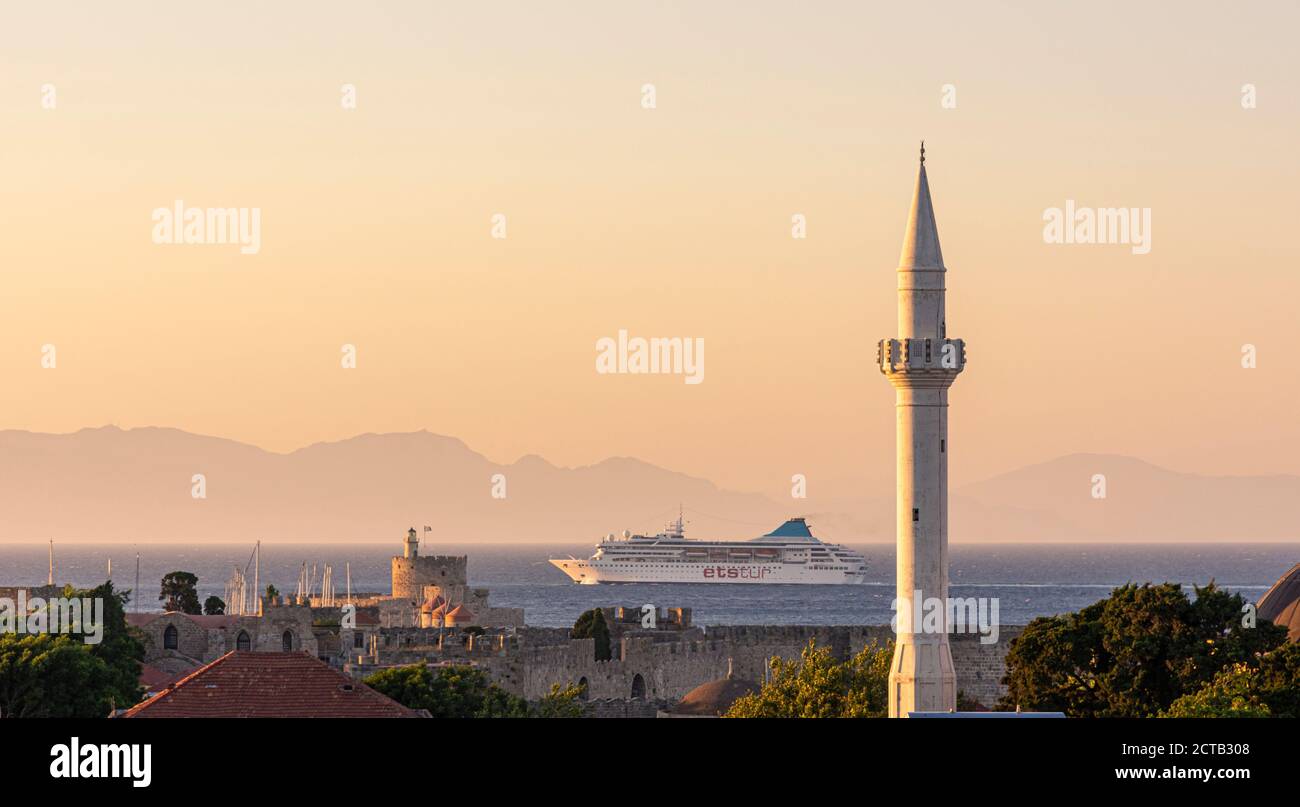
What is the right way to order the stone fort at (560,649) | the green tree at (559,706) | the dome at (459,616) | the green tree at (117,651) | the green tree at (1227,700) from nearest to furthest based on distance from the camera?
the green tree at (1227,700), the green tree at (559,706), the green tree at (117,651), the stone fort at (560,649), the dome at (459,616)

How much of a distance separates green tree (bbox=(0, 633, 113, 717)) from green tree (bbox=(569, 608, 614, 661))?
2933cm

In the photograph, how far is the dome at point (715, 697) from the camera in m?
69.1

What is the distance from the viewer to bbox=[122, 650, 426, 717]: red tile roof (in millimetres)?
43562

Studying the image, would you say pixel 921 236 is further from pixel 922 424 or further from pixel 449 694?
pixel 449 694

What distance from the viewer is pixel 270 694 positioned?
4444cm

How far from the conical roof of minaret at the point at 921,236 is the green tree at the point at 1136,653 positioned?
10736 millimetres

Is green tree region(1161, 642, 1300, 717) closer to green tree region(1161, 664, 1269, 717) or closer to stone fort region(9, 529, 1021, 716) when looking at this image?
green tree region(1161, 664, 1269, 717)

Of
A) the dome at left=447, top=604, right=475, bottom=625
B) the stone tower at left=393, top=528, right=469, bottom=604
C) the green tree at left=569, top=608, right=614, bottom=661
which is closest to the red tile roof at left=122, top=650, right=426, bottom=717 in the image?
the green tree at left=569, top=608, right=614, bottom=661

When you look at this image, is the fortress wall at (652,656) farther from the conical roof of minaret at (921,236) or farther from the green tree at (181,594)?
Result: the green tree at (181,594)

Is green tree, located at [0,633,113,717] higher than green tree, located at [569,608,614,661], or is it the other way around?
green tree, located at [0,633,113,717]

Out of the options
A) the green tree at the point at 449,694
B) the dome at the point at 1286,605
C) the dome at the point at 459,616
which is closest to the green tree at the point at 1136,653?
the green tree at the point at 449,694

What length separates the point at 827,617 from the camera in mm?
189125

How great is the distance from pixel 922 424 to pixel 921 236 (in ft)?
16.9
